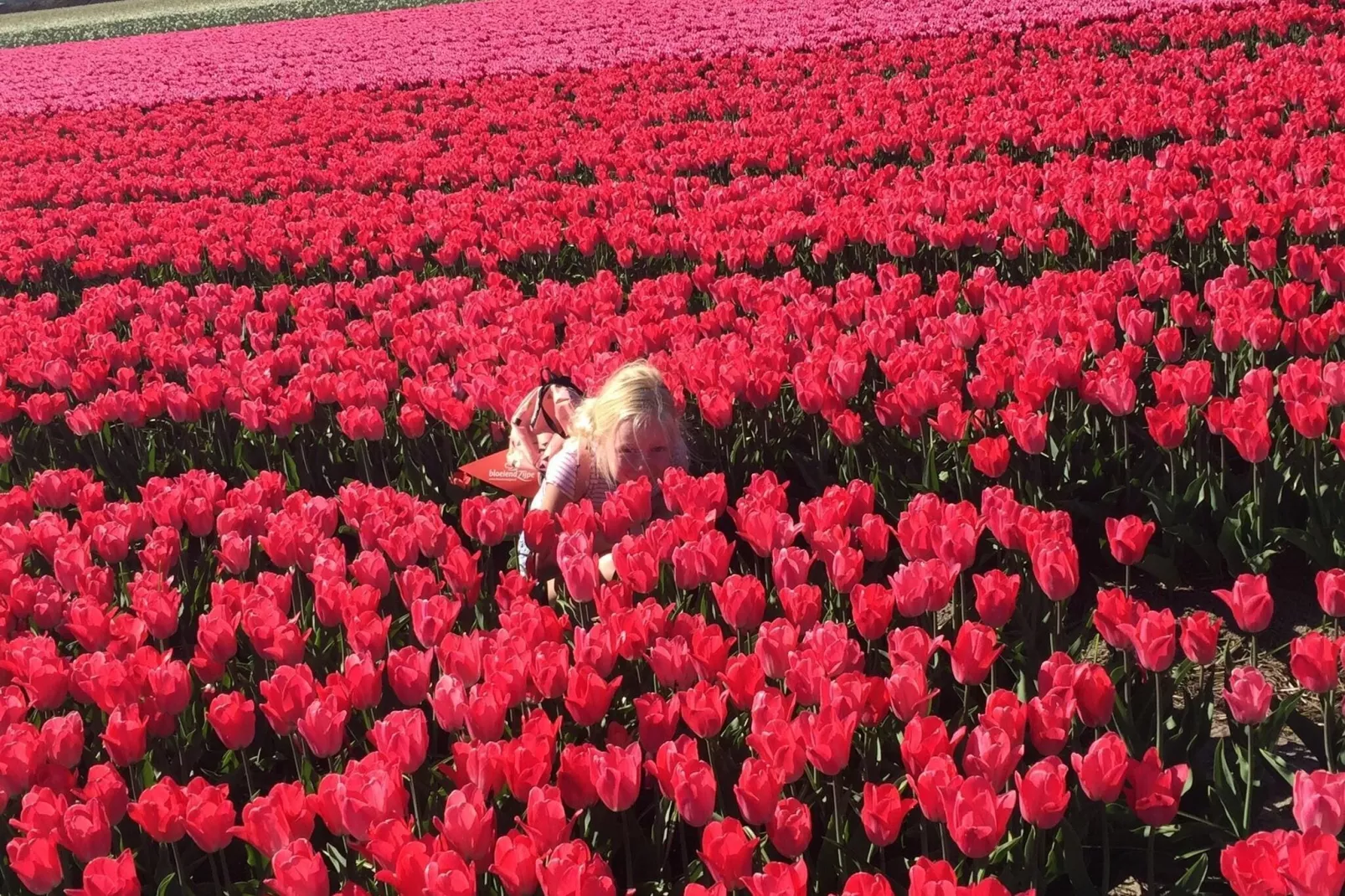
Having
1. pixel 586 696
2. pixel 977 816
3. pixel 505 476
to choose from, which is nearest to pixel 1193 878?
pixel 977 816

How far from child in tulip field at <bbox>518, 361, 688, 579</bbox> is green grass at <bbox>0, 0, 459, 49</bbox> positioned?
93.8 ft

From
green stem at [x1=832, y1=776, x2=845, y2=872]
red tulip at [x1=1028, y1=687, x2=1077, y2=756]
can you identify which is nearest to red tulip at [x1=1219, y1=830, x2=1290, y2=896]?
red tulip at [x1=1028, y1=687, x2=1077, y2=756]

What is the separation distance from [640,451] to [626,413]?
0.13 metres

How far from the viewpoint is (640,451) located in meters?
4.01

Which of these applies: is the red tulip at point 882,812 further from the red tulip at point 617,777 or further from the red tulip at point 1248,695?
the red tulip at point 1248,695

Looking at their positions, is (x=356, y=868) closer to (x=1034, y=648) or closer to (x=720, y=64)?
(x=1034, y=648)

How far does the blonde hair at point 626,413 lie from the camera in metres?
3.98

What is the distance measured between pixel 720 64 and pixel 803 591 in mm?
13384

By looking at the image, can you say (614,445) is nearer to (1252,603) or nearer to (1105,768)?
(1252,603)

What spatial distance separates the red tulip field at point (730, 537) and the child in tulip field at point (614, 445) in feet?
0.41

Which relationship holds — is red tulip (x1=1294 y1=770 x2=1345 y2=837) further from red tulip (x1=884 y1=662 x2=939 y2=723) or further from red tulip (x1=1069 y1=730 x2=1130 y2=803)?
red tulip (x1=884 y1=662 x2=939 y2=723)

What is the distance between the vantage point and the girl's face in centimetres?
396

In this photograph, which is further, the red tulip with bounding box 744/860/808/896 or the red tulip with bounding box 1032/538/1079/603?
the red tulip with bounding box 1032/538/1079/603

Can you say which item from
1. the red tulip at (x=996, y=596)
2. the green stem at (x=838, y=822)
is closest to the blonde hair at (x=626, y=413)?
the red tulip at (x=996, y=596)
